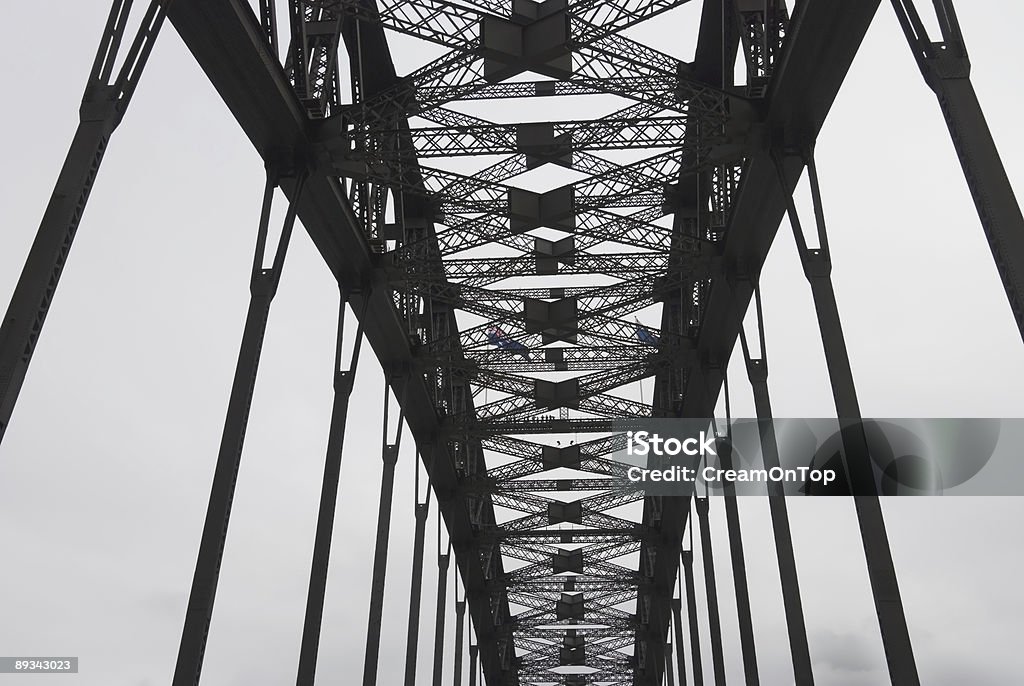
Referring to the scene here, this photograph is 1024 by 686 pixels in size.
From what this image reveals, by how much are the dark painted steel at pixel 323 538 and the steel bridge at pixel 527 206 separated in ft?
0.19

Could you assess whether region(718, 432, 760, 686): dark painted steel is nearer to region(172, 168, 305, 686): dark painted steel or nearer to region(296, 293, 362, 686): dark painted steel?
region(296, 293, 362, 686): dark painted steel

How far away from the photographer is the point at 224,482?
17.8 meters

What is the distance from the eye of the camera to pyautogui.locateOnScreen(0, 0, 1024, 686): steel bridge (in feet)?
50.2

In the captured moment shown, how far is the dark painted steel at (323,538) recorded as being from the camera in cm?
2116

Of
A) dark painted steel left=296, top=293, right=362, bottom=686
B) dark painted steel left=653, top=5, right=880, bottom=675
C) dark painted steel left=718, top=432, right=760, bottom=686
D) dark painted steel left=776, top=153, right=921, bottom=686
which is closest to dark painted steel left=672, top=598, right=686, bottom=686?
dark painted steel left=653, top=5, right=880, bottom=675

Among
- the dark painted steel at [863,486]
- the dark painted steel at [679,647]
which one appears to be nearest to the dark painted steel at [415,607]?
the dark painted steel at [863,486]

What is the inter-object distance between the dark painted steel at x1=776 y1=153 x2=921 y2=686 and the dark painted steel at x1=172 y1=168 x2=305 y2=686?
386 inches

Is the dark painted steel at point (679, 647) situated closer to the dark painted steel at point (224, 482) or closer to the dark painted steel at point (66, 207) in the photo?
the dark painted steel at point (224, 482)

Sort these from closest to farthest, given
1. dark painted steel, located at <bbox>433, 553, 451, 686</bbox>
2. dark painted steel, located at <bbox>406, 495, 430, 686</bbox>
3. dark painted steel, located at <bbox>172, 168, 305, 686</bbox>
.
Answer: dark painted steel, located at <bbox>172, 168, 305, 686</bbox>, dark painted steel, located at <bbox>406, 495, 430, 686</bbox>, dark painted steel, located at <bbox>433, 553, 451, 686</bbox>

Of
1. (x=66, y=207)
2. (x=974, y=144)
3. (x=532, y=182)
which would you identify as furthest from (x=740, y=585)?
(x=532, y=182)

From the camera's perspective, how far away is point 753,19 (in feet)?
70.3

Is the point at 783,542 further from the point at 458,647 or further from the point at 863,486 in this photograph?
the point at 458,647

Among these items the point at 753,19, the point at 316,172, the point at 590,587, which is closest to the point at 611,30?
the point at 753,19

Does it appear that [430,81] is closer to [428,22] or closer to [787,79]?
[428,22]
